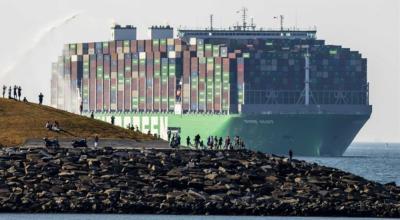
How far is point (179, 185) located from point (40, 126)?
19.6 m

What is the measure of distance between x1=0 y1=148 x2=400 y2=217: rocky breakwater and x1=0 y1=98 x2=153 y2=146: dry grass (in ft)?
27.6

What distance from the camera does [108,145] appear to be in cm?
9669

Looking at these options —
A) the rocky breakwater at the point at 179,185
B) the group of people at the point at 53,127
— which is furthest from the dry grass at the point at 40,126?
the rocky breakwater at the point at 179,185

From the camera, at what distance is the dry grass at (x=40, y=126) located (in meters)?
98.9

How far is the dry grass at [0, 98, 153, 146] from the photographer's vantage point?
98.9 metres

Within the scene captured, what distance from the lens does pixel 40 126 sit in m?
101

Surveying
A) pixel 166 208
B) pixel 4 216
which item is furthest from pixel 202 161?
pixel 4 216

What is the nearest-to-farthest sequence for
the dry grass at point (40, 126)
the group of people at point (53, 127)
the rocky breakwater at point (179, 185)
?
the rocky breakwater at point (179, 185) → the dry grass at point (40, 126) → the group of people at point (53, 127)

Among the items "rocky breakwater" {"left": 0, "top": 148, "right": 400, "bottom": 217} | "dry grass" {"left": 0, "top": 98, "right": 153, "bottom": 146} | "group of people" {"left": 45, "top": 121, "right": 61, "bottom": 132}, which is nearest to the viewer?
"rocky breakwater" {"left": 0, "top": 148, "right": 400, "bottom": 217}

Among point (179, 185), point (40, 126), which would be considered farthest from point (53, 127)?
point (179, 185)

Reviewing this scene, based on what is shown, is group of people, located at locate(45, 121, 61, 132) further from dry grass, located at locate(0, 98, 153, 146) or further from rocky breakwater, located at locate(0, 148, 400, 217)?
rocky breakwater, located at locate(0, 148, 400, 217)

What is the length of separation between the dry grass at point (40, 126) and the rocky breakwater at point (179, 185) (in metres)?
8.42

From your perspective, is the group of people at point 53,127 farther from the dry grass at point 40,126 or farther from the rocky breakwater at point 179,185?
the rocky breakwater at point 179,185

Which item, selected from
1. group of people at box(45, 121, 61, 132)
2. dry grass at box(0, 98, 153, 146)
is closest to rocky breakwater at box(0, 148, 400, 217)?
dry grass at box(0, 98, 153, 146)
